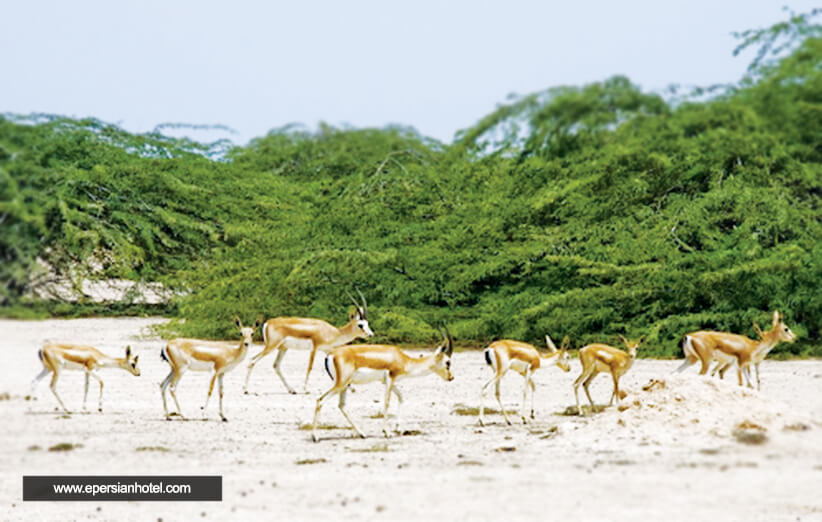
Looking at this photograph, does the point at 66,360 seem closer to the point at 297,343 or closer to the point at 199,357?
the point at 199,357

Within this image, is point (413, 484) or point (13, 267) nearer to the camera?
point (413, 484)

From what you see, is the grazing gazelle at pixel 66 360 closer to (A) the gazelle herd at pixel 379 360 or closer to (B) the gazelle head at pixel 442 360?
(A) the gazelle herd at pixel 379 360

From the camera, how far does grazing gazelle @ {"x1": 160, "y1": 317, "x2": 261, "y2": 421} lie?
6.18 m

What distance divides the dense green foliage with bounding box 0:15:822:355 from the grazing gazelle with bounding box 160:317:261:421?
10.8 feet

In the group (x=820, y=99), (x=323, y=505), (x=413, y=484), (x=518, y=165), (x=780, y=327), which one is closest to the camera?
(x=323, y=505)

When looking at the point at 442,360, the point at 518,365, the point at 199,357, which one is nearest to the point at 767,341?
the point at 518,365

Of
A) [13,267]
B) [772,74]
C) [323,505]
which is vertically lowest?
[323,505]

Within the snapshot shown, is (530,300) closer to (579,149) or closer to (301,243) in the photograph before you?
(579,149)

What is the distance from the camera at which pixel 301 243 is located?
38.7ft

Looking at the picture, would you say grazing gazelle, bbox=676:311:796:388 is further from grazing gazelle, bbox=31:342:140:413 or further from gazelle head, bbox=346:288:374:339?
grazing gazelle, bbox=31:342:140:413

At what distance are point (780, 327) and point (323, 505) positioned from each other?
15.0ft

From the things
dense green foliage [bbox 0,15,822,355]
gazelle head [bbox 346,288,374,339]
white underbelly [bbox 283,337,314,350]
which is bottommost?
white underbelly [bbox 283,337,314,350]

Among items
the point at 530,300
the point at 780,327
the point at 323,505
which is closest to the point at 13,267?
the point at 323,505

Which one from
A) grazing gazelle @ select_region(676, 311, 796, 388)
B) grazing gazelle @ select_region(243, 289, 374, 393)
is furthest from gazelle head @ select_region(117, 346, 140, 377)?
grazing gazelle @ select_region(676, 311, 796, 388)
